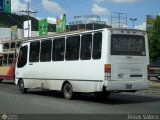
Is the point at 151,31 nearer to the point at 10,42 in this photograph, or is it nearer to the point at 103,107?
the point at 10,42

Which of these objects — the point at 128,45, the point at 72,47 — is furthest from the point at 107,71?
the point at 72,47

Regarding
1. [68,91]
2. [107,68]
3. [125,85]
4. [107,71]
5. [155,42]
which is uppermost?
[155,42]

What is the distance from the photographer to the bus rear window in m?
18.2

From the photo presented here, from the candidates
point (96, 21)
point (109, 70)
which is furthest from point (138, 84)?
point (96, 21)

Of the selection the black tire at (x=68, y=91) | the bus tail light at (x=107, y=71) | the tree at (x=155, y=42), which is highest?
the tree at (x=155, y=42)

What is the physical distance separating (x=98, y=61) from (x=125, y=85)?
144 centimetres

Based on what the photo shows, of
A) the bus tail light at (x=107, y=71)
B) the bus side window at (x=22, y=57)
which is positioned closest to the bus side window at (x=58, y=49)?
the bus side window at (x=22, y=57)

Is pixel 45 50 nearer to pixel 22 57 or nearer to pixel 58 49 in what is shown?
pixel 58 49

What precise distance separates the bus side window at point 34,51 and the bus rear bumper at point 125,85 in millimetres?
6074

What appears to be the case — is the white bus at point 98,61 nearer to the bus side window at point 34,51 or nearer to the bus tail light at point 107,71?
the bus tail light at point 107,71

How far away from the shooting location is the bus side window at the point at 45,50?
21672mm

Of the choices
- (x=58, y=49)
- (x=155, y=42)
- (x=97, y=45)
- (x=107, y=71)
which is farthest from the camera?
(x=155, y=42)

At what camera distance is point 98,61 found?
18141 mm

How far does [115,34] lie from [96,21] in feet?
192
